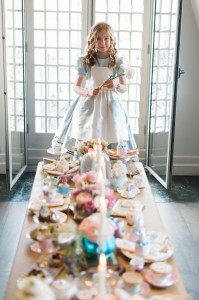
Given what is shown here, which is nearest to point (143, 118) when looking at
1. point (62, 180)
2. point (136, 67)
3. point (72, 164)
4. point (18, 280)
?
point (136, 67)

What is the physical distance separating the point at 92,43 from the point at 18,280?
2276mm

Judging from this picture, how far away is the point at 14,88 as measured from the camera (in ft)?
13.1

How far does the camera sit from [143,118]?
4535 millimetres

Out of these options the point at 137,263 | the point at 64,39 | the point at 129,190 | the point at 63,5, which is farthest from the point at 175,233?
the point at 63,5

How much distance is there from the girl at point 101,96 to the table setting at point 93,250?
1288mm

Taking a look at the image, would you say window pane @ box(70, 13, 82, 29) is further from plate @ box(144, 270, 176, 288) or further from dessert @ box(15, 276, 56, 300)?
dessert @ box(15, 276, 56, 300)

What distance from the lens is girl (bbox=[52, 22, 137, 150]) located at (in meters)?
3.40

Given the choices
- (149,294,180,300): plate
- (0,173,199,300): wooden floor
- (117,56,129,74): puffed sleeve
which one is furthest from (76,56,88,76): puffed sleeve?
(149,294,180,300): plate

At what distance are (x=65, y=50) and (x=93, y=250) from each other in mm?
3077

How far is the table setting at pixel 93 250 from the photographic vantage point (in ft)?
4.57

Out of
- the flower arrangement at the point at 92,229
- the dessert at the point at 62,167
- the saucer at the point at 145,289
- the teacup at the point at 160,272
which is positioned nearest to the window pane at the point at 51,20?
the dessert at the point at 62,167

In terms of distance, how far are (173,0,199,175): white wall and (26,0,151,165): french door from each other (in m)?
0.36

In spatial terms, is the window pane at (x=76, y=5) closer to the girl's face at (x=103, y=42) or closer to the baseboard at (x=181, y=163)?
the girl's face at (x=103, y=42)

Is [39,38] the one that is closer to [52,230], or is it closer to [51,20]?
[51,20]
